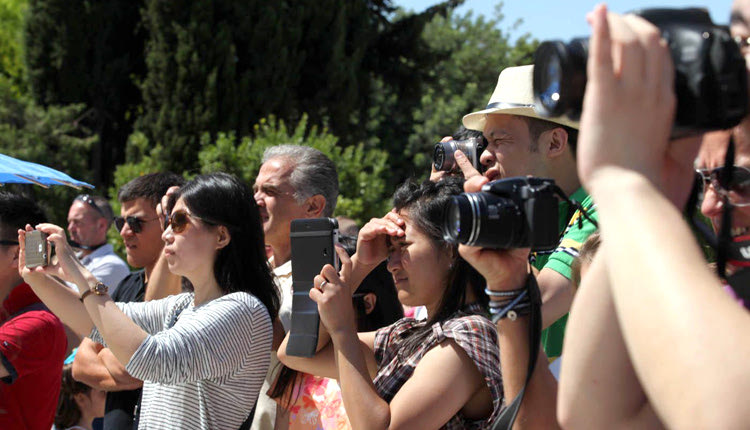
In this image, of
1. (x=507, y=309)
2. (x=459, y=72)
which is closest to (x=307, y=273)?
(x=507, y=309)

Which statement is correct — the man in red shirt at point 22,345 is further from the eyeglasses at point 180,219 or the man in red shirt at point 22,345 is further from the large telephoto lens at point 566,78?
the large telephoto lens at point 566,78

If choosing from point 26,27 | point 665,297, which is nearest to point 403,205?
point 665,297

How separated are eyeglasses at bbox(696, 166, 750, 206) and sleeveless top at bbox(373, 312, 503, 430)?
97 centimetres

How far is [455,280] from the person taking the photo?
8.32ft

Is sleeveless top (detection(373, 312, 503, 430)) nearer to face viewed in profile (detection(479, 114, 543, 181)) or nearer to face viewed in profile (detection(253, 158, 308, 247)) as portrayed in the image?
face viewed in profile (detection(479, 114, 543, 181))

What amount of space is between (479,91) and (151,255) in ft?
87.4

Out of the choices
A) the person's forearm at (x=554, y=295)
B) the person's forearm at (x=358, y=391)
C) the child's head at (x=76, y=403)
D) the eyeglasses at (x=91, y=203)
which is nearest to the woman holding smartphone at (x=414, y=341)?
the person's forearm at (x=358, y=391)

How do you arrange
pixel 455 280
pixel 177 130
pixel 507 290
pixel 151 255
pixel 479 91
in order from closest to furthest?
1. pixel 507 290
2. pixel 455 280
3. pixel 151 255
4. pixel 177 130
5. pixel 479 91

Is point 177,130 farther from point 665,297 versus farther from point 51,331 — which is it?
point 665,297

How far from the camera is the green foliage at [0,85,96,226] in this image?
664 inches

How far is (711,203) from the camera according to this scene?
56.9 inches

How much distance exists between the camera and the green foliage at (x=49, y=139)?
16859 millimetres

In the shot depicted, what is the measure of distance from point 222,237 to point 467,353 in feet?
4.33

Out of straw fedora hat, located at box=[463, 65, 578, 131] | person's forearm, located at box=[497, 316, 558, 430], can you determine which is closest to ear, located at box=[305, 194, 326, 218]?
straw fedora hat, located at box=[463, 65, 578, 131]
